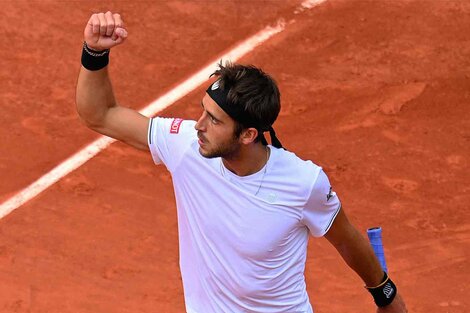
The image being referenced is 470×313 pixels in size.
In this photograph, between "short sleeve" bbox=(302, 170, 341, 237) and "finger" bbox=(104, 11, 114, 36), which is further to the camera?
"short sleeve" bbox=(302, 170, 341, 237)

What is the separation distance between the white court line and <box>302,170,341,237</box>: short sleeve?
4.71m

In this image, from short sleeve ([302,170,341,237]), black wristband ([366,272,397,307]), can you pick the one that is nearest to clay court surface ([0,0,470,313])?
black wristband ([366,272,397,307])

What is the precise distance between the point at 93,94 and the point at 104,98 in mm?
67

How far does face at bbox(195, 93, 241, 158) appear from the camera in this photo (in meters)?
4.54

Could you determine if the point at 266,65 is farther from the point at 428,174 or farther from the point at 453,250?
the point at 453,250

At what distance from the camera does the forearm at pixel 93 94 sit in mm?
4801

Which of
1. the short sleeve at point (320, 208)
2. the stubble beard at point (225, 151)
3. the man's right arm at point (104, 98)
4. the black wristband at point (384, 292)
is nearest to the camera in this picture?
the stubble beard at point (225, 151)

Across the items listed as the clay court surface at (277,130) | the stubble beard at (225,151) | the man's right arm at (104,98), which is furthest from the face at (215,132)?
the clay court surface at (277,130)

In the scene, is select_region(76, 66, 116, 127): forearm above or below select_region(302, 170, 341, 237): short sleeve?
above

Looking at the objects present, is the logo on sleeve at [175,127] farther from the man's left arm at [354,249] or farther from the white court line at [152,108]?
the white court line at [152,108]

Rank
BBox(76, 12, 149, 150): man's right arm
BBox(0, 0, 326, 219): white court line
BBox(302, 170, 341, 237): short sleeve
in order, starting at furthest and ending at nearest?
BBox(0, 0, 326, 219): white court line < BBox(302, 170, 341, 237): short sleeve < BBox(76, 12, 149, 150): man's right arm

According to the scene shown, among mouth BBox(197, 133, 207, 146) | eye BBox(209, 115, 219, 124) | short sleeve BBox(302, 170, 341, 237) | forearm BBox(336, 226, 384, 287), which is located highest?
eye BBox(209, 115, 219, 124)

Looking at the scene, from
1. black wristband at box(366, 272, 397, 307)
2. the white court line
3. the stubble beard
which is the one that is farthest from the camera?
the white court line

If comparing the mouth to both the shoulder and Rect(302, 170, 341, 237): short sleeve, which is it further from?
Rect(302, 170, 341, 237): short sleeve
